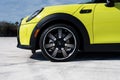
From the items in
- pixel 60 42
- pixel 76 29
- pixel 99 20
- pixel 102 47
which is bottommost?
pixel 102 47

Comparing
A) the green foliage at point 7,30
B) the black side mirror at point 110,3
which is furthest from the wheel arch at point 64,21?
the green foliage at point 7,30

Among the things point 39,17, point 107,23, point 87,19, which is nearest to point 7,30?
point 39,17

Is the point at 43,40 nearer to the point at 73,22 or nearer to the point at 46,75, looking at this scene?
the point at 73,22

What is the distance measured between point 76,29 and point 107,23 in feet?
1.91

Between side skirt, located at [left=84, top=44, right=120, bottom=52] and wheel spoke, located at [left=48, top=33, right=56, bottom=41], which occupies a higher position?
wheel spoke, located at [left=48, top=33, right=56, bottom=41]

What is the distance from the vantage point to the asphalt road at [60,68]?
5773 millimetres

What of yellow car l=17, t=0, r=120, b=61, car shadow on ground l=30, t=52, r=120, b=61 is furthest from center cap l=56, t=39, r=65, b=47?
car shadow on ground l=30, t=52, r=120, b=61

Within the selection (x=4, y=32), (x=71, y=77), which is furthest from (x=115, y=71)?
(x=4, y=32)

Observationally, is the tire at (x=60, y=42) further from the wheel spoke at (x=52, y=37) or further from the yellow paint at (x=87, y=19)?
the yellow paint at (x=87, y=19)

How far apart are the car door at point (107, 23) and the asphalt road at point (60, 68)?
425mm

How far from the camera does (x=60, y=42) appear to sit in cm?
728

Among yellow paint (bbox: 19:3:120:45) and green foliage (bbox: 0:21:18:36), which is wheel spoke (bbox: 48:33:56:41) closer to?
yellow paint (bbox: 19:3:120:45)

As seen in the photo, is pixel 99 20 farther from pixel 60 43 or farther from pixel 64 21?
pixel 60 43

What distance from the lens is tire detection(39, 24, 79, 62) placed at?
726cm
